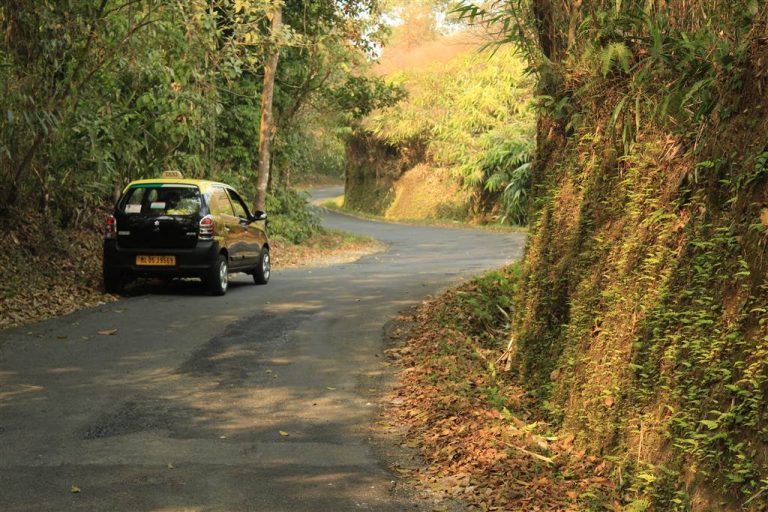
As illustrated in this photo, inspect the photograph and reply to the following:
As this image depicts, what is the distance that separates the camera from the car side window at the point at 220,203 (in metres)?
15.5

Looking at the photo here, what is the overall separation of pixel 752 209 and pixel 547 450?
8.54ft

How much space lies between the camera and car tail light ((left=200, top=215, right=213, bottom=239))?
15.0 meters

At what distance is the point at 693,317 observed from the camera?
5.32m

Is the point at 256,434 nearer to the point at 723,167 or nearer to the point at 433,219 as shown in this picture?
the point at 723,167

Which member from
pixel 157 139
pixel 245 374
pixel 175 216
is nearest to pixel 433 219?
pixel 157 139

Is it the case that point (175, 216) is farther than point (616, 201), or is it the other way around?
point (175, 216)

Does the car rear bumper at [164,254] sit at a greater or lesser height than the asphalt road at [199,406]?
greater

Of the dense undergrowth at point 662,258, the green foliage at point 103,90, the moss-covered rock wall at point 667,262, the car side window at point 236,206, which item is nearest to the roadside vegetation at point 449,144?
the green foliage at point 103,90

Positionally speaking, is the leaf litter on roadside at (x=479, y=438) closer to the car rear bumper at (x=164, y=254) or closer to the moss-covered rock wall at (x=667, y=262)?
the moss-covered rock wall at (x=667, y=262)

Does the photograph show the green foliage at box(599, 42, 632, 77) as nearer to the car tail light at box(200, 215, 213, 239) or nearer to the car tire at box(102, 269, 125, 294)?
the car tail light at box(200, 215, 213, 239)

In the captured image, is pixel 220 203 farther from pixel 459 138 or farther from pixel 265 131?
pixel 459 138

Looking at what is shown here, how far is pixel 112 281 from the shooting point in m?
15.0

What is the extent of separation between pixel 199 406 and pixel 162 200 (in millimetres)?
7513

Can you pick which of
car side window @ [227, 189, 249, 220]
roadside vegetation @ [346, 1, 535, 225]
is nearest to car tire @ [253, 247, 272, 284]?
car side window @ [227, 189, 249, 220]
